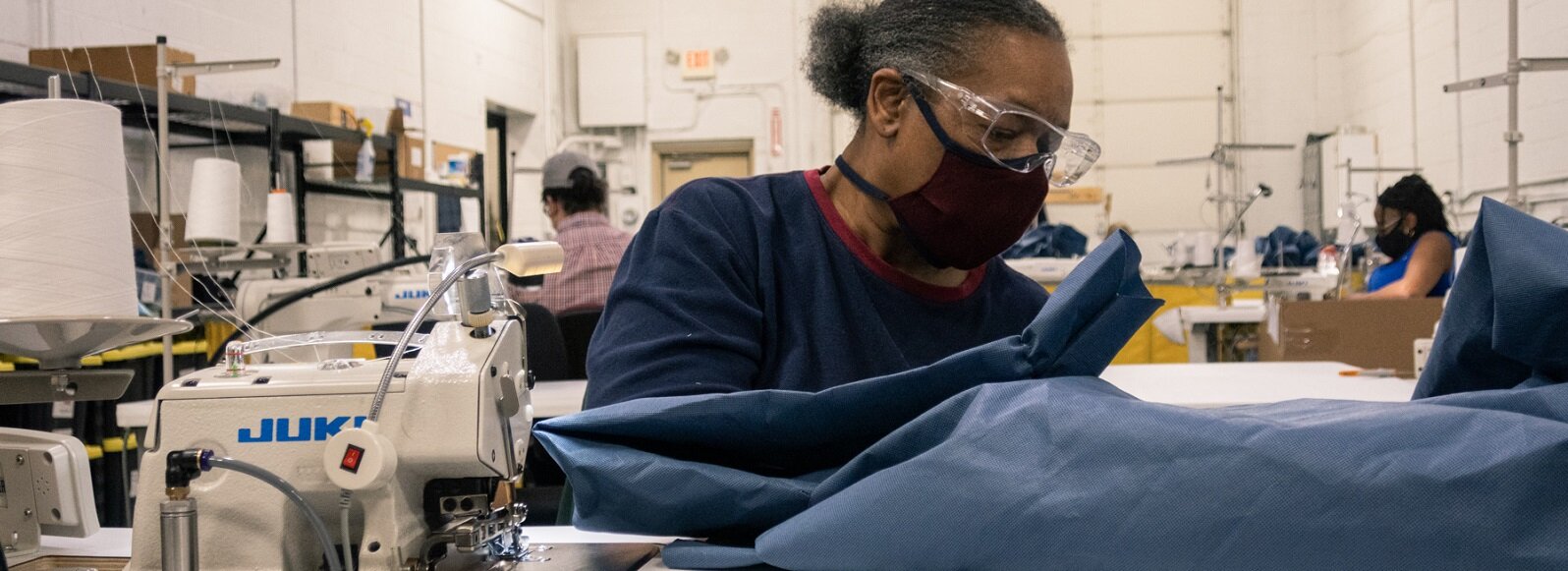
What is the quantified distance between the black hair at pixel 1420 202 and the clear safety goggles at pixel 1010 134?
3.81 m

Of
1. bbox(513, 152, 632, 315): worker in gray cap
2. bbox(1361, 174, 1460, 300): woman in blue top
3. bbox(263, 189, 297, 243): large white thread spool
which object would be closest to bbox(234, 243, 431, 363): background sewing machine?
bbox(513, 152, 632, 315): worker in gray cap

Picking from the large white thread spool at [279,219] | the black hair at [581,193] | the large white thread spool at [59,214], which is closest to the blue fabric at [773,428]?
the large white thread spool at [59,214]

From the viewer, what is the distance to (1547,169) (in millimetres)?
5203

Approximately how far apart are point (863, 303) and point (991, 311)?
186 mm

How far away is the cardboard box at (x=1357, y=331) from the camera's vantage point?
2.88 meters

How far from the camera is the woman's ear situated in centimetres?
121

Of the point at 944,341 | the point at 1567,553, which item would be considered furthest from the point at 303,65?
the point at 1567,553

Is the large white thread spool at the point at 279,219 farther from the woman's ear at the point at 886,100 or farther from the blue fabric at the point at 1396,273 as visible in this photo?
the blue fabric at the point at 1396,273

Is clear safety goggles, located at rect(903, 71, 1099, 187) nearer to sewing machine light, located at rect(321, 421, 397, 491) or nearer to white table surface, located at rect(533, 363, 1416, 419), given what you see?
sewing machine light, located at rect(321, 421, 397, 491)

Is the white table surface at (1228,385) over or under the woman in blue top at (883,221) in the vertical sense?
under

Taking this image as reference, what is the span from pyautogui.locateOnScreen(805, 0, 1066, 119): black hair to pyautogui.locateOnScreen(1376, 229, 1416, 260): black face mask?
388cm

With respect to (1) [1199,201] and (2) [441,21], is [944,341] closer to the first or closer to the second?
(2) [441,21]

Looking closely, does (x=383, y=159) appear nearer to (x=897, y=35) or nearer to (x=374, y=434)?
(x=897, y=35)

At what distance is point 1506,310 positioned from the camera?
2.01 feet
